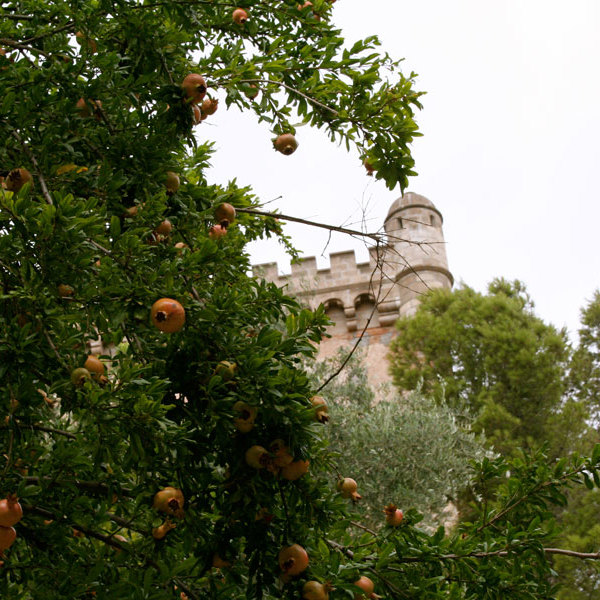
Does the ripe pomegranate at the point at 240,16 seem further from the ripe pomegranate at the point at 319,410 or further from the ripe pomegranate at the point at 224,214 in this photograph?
the ripe pomegranate at the point at 319,410

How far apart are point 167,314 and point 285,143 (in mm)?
1428

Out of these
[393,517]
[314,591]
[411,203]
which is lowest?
[314,591]

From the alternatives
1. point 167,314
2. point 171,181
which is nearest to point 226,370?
point 167,314

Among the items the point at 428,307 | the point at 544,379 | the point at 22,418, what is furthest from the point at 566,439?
the point at 22,418

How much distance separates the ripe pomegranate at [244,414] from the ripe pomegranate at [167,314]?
13.6 inches

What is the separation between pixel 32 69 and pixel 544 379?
39.9 ft

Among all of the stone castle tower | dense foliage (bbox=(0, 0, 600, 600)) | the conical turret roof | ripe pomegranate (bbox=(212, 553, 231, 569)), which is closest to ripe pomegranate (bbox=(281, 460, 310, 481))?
dense foliage (bbox=(0, 0, 600, 600))

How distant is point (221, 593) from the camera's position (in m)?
2.92

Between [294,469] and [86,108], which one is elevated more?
[86,108]

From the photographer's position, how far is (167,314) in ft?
8.48

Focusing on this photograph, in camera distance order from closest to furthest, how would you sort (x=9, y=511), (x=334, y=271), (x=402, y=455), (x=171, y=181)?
(x=9, y=511) → (x=171, y=181) → (x=402, y=455) → (x=334, y=271)

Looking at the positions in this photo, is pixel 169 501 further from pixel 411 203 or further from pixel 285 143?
pixel 411 203

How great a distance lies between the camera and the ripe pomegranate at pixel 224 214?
11.8ft

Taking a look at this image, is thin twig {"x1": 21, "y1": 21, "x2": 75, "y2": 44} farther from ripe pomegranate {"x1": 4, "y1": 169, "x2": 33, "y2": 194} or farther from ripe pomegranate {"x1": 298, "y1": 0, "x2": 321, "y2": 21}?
ripe pomegranate {"x1": 298, "y1": 0, "x2": 321, "y2": 21}
